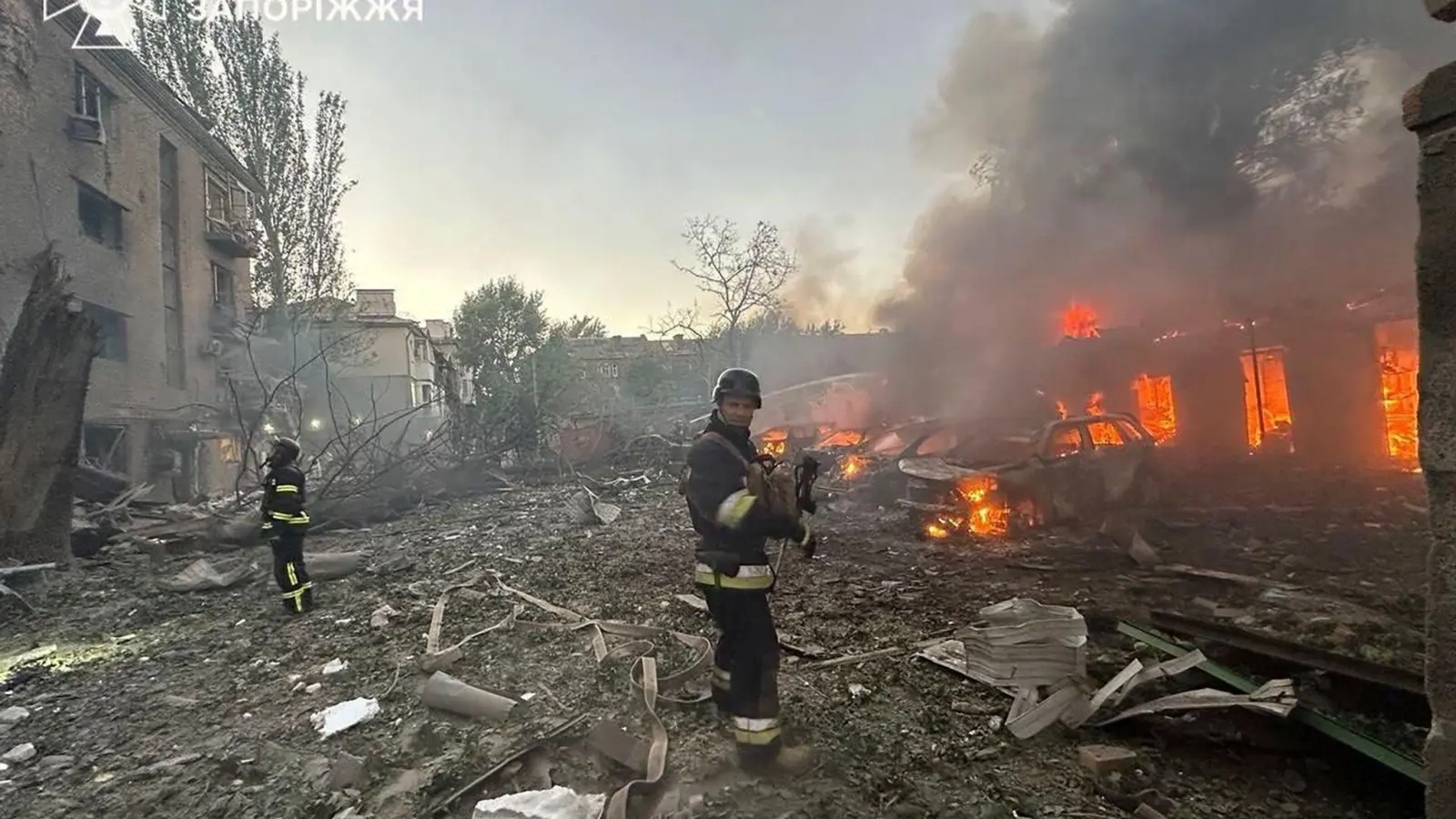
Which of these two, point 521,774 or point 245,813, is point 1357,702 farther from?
point 245,813

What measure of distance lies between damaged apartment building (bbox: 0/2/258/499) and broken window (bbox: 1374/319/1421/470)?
21814 mm

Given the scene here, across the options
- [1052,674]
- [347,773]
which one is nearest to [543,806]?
[347,773]

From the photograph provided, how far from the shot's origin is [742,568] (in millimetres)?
3027

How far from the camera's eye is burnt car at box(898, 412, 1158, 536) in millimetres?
8148

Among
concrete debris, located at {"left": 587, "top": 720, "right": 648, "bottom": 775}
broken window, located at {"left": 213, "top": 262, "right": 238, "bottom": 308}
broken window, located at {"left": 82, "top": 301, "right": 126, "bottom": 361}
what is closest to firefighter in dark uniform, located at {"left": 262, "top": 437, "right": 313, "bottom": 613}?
concrete debris, located at {"left": 587, "top": 720, "right": 648, "bottom": 775}

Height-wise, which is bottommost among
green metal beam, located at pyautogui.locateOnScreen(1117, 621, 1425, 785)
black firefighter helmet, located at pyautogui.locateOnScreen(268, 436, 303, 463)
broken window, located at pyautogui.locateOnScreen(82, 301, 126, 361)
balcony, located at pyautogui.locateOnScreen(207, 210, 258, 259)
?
green metal beam, located at pyautogui.locateOnScreen(1117, 621, 1425, 785)

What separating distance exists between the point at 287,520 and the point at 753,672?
488 cm

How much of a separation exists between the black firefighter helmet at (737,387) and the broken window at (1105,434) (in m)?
7.12

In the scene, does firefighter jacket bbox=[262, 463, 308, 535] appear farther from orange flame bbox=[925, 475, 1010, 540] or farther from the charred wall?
the charred wall

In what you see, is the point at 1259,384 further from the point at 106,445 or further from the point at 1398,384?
the point at 106,445

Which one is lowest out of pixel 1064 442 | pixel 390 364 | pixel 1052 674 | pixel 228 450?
pixel 1052 674

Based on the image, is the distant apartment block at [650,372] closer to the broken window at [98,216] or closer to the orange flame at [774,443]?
the orange flame at [774,443]

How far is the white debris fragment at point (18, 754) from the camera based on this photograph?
3531 mm

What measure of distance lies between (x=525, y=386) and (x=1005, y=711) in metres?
16.8
